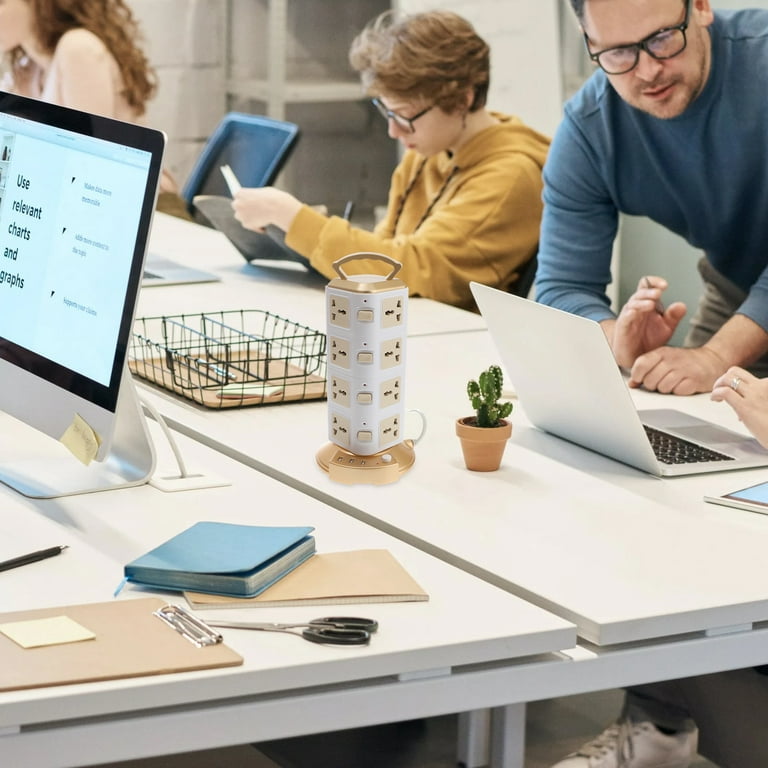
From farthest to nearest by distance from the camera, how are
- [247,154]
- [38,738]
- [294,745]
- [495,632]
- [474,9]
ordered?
[474,9], [247,154], [294,745], [495,632], [38,738]

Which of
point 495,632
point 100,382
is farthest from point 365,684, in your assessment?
point 100,382

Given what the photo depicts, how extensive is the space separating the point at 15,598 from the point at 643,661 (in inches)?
21.9

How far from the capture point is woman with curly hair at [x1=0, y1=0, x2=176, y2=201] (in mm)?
3822

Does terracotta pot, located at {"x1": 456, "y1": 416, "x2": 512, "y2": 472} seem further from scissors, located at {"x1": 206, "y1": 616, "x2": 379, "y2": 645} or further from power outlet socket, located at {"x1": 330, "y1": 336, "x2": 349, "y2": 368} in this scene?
scissors, located at {"x1": 206, "y1": 616, "x2": 379, "y2": 645}

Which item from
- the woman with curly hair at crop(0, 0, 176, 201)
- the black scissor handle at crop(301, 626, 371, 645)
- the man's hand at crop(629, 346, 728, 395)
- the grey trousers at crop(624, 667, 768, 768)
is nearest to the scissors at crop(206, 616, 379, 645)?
the black scissor handle at crop(301, 626, 371, 645)

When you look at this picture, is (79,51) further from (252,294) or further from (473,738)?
(473,738)

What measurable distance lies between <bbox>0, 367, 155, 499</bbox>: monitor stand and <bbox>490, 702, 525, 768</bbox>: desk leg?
0.52m

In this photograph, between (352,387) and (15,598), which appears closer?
(15,598)

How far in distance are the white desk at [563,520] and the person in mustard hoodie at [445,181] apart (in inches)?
34.8

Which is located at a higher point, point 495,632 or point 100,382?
point 100,382

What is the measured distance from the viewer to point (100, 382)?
139 centimetres

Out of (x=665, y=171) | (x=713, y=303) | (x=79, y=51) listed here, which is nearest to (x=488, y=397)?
(x=665, y=171)

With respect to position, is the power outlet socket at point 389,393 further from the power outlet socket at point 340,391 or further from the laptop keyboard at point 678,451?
the laptop keyboard at point 678,451

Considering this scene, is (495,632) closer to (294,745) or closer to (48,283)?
(48,283)
